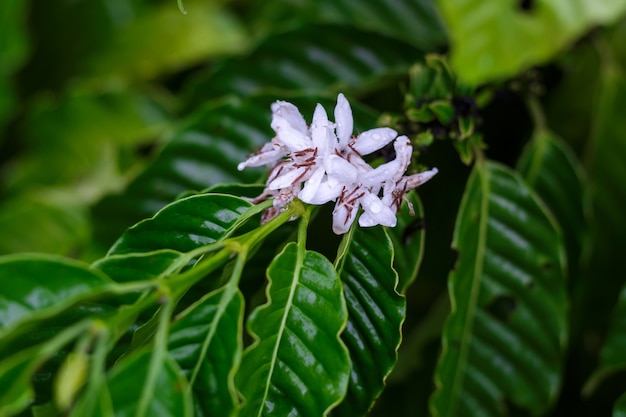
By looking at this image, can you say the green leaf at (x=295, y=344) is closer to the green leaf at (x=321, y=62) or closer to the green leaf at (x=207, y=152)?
the green leaf at (x=207, y=152)

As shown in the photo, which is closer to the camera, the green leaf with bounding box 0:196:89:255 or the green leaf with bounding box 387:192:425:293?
the green leaf with bounding box 387:192:425:293

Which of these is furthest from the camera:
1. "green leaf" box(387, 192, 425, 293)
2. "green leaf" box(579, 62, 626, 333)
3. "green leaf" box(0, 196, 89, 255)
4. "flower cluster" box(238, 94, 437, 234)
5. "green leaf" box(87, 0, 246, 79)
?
"green leaf" box(87, 0, 246, 79)

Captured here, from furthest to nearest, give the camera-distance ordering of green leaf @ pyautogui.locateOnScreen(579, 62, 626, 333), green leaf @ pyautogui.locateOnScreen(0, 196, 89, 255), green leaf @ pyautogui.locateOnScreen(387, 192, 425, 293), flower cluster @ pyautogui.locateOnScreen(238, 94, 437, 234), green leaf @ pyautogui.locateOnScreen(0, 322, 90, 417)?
green leaf @ pyautogui.locateOnScreen(0, 196, 89, 255) → green leaf @ pyautogui.locateOnScreen(579, 62, 626, 333) → green leaf @ pyautogui.locateOnScreen(387, 192, 425, 293) → flower cluster @ pyautogui.locateOnScreen(238, 94, 437, 234) → green leaf @ pyautogui.locateOnScreen(0, 322, 90, 417)

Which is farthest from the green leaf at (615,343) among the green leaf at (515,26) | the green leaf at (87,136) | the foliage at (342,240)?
the green leaf at (87,136)

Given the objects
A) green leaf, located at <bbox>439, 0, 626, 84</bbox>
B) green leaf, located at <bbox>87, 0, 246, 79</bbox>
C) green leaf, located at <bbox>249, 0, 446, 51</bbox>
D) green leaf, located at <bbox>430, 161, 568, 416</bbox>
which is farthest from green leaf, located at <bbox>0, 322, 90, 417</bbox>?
green leaf, located at <bbox>87, 0, 246, 79</bbox>

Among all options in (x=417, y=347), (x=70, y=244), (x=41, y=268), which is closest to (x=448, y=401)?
(x=417, y=347)

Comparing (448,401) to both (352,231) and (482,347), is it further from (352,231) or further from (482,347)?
(352,231)

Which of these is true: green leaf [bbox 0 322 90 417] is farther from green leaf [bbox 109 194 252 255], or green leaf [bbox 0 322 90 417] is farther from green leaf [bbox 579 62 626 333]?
green leaf [bbox 579 62 626 333]

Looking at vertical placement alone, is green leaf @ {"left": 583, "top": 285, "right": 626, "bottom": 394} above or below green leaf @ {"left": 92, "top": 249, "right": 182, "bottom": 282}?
below
